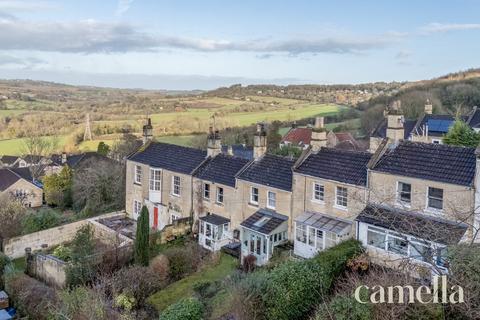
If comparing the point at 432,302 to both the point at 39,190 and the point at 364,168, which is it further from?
the point at 39,190

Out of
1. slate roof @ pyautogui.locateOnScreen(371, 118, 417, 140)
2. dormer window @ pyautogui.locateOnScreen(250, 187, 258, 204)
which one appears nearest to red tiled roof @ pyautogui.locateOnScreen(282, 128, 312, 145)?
slate roof @ pyautogui.locateOnScreen(371, 118, 417, 140)

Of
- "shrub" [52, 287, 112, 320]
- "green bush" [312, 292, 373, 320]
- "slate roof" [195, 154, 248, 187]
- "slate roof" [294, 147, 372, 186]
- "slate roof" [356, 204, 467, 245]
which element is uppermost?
"slate roof" [294, 147, 372, 186]

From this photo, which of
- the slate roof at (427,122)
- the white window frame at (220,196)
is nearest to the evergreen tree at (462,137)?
the slate roof at (427,122)

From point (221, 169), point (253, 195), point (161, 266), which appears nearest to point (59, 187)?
point (221, 169)

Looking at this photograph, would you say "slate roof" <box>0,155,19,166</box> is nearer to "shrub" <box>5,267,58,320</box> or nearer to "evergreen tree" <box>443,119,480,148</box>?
"shrub" <box>5,267,58,320</box>

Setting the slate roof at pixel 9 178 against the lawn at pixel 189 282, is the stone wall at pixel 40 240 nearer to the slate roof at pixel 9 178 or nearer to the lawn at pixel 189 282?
the lawn at pixel 189 282

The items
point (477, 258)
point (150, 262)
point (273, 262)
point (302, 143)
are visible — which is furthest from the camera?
point (302, 143)

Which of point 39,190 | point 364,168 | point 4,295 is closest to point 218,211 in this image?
point 364,168
